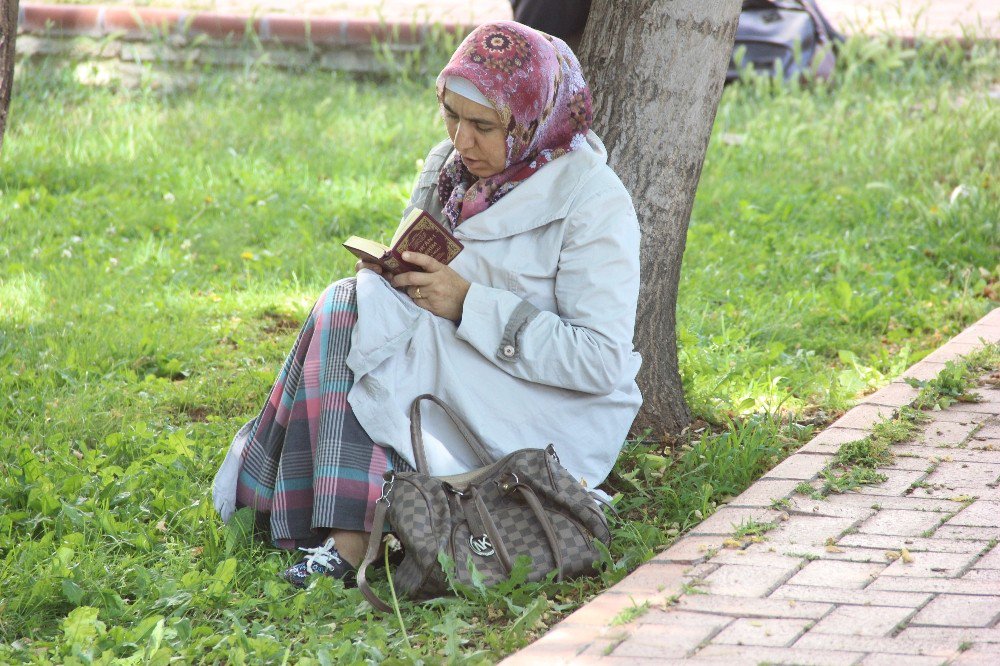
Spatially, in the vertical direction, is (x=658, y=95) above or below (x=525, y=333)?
above

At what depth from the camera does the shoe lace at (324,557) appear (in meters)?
2.99

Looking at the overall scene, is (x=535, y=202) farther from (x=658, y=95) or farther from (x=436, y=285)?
(x=658, y=95)

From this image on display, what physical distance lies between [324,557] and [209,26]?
20.6ft

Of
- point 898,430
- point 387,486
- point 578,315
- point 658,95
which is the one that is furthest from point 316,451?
point 898,430

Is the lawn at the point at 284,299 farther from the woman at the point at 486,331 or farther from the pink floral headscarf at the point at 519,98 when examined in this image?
the pink floral headscarf at the point at 519,98

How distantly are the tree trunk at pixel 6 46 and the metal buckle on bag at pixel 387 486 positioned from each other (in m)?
1.40

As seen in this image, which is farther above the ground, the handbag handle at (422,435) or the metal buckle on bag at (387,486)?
the handbag handle at (422,435)

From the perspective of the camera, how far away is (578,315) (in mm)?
3070

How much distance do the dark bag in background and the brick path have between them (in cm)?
511

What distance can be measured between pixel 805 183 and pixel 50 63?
5129 millimetres

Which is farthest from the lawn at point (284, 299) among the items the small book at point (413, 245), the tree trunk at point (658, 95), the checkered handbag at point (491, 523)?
the small book at point (413, 245)

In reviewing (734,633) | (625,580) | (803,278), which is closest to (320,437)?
(625,580)

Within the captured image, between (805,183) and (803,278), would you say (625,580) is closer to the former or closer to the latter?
(803,278)

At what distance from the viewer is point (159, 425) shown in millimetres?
4000
